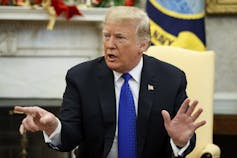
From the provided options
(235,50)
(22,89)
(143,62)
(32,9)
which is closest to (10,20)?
(32,9)

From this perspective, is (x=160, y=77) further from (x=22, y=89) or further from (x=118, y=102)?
(x=22, y=89)

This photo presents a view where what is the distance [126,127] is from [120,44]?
331 mm

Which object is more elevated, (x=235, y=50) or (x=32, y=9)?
(x=32, y=9)

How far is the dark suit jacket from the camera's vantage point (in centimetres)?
195

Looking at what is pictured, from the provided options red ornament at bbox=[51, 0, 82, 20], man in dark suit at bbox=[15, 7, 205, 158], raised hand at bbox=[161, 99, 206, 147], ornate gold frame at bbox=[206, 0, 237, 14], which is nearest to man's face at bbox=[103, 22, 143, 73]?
man in dark suit at bbox=[15, 7, 205, 158]

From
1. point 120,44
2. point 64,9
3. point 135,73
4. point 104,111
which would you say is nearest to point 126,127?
point 104,111

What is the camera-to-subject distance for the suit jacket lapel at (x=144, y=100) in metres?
1.96

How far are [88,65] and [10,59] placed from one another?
2005 millimetres

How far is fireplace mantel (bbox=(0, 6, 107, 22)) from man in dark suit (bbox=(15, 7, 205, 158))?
5.56 ft

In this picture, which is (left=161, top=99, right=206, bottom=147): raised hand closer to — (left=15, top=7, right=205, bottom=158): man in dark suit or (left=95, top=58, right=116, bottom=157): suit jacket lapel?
(left=15, top=7, right=205, bottom=158): man in dark suit

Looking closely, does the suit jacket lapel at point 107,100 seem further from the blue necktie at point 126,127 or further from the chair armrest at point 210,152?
the chair armrest at point 210,152

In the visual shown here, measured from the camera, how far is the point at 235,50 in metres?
3.80

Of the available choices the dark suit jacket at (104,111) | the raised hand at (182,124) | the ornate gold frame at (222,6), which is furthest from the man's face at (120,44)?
the ornate gold frame at (222,6)

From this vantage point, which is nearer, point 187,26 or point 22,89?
point 187,26
